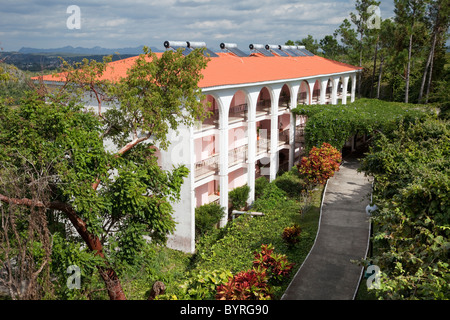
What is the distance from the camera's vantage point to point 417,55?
38.8m

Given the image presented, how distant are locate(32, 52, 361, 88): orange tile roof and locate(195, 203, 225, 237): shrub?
700cm

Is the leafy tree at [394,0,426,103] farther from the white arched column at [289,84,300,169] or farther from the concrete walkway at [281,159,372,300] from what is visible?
the concrete walkway at [281,159,372,300]

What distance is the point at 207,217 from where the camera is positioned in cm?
2083

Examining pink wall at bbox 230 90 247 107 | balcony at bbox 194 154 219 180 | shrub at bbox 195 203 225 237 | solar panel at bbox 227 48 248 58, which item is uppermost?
solar panel at bbox 227 48 248 58

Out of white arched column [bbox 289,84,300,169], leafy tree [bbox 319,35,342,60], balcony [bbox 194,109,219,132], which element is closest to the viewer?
balcony [bbox 194,109,219,132]

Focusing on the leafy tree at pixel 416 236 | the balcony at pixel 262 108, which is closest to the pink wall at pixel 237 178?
the balcony at pixel 262 108

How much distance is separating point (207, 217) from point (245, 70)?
34.2 ft

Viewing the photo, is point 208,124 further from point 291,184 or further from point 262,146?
point 291,184

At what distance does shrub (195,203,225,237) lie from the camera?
20750 millimetres

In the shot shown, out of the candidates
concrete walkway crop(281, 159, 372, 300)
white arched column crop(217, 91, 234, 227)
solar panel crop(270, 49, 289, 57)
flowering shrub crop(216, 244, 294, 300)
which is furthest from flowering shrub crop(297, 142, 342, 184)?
solar panel crop(270, 49, 289, 57)

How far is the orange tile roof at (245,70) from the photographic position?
20109mm

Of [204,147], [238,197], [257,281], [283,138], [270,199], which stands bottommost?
[238,197]

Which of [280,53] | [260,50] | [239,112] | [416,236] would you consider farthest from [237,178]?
[416,236]

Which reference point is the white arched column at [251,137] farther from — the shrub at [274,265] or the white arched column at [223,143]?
the shrub at [274,265]
